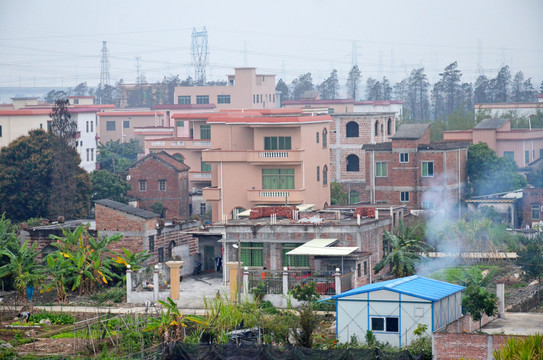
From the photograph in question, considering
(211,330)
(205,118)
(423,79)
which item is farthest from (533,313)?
(423,79)

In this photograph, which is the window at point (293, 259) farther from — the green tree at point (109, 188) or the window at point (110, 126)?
the window at point (110, 126)

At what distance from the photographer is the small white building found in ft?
91.8

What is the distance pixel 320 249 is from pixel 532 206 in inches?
889

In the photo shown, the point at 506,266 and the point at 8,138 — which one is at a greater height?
the point at 8,138

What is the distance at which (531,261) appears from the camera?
38625 millimetres

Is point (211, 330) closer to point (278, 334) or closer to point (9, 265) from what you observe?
point (278, 334)

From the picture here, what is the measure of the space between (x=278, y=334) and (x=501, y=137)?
47.1m

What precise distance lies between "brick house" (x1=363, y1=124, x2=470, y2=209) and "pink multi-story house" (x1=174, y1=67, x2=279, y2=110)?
42.8 m

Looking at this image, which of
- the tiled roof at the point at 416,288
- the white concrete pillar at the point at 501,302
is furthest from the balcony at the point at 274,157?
the white concrete pillar at the point at 501,302

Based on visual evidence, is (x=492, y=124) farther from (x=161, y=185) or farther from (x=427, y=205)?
(x=161, y=185)

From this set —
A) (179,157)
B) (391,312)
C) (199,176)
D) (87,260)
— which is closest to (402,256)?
(391,312)

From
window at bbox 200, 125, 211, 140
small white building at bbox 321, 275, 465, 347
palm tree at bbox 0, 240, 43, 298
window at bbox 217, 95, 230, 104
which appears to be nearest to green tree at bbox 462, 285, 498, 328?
small white building at bbox 321, 275, 465, 347

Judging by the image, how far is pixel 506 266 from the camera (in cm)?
4147

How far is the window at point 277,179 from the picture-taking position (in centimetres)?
4941
